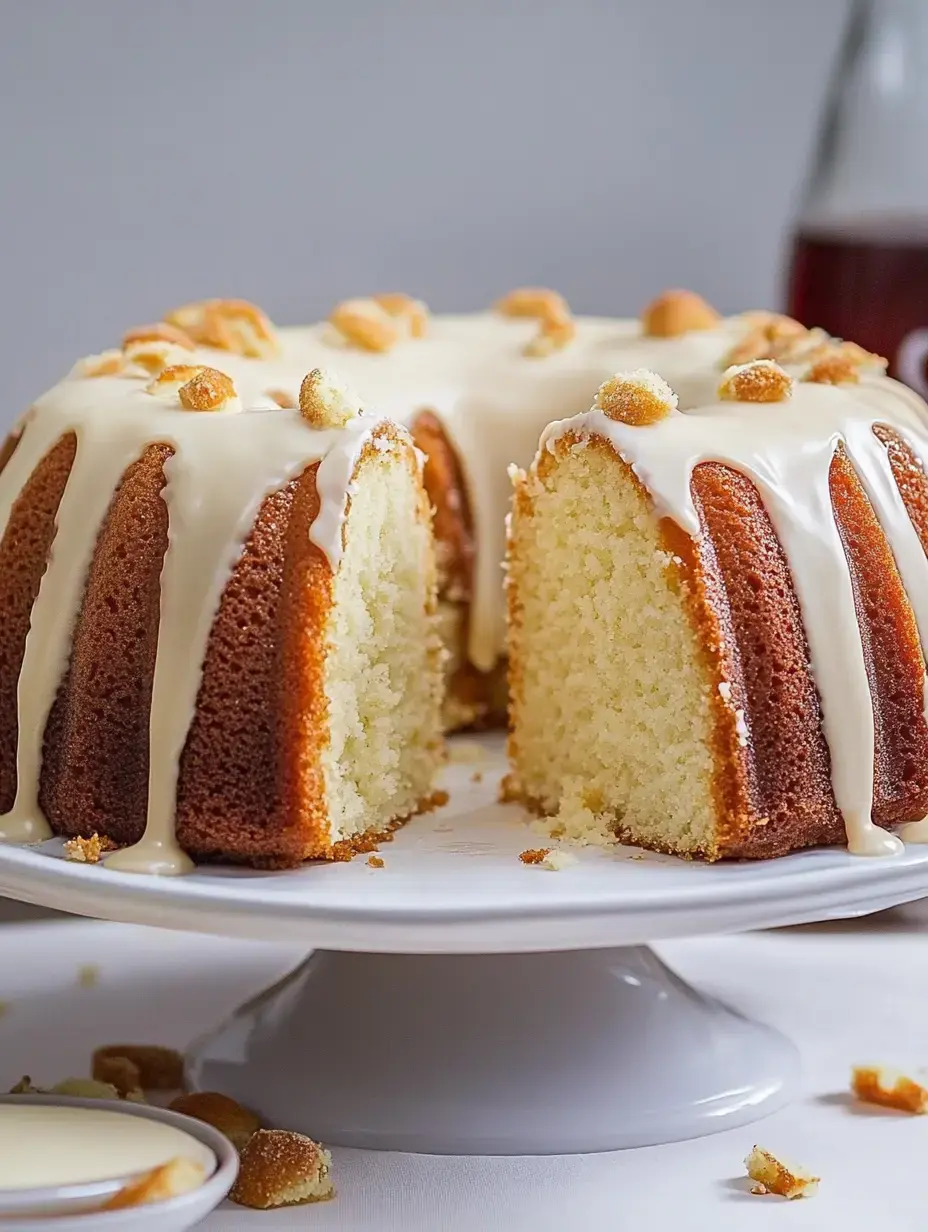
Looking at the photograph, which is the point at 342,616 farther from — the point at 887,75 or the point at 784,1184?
the point at 887,75

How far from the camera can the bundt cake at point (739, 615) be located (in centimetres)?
166

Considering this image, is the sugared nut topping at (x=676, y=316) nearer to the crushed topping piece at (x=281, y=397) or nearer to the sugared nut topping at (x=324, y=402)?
the crushed topping piece at (x=281, y=397)

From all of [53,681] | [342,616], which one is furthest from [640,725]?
[53,681]

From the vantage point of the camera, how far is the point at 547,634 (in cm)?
189

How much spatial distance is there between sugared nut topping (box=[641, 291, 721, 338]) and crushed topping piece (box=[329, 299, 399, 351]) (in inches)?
12.2

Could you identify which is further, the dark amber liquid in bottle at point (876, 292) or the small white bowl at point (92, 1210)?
the dark amber liquid in bottle at point (876, 292)

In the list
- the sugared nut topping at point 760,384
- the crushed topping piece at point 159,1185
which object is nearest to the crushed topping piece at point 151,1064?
the crushed topping piece at point 159,1185

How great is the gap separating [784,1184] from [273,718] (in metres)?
0.56

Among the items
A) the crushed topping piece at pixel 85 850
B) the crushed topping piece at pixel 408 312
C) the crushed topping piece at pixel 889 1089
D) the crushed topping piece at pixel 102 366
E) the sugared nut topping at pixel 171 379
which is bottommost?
the crushed topping piece at pixel 889 1089

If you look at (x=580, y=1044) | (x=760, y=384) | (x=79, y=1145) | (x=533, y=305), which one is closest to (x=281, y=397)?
(x=760, y=384)

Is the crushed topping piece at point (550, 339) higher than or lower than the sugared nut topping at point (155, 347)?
higher

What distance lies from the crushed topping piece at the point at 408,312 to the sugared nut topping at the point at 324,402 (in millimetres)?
740

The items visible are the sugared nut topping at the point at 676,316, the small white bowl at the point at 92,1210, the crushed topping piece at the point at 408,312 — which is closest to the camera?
the small white bowl at the point at 92,1210

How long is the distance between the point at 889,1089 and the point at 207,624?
755 millimetres
